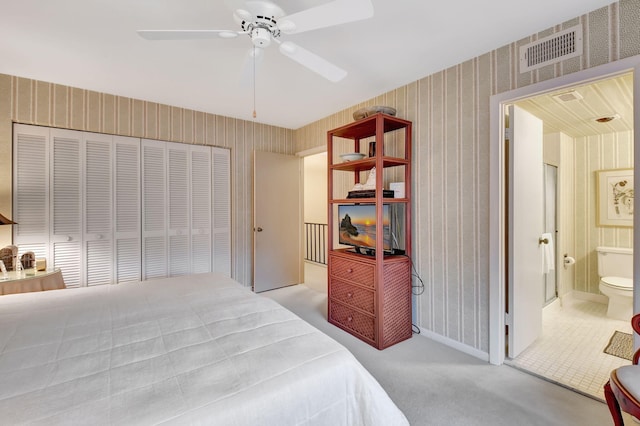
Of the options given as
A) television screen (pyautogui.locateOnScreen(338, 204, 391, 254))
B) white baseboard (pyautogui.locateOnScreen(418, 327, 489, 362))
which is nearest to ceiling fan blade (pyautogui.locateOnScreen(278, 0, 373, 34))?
television screen (pyautogui.locateOnScreen(338, 204, 391, 254))

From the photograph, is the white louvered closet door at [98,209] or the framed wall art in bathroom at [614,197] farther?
the framed wall art in bathroom at [614,197]

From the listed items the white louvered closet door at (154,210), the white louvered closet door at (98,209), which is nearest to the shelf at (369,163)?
the white louvered closet door at (154,210)

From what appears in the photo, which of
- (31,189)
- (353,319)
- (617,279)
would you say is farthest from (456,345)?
(31,189)

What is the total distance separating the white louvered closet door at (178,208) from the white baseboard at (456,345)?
2.92 metres

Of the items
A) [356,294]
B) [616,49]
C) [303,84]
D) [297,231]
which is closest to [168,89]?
[303,84]

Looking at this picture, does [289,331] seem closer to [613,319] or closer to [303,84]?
[303,84]

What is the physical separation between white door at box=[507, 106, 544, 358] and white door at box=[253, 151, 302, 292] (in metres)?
2.92

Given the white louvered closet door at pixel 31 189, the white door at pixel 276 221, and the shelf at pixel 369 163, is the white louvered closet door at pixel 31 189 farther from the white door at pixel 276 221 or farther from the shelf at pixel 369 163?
the shelf at pixel 369 163

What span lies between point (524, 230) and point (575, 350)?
115cm

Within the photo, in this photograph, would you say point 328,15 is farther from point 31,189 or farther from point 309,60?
point 31,189

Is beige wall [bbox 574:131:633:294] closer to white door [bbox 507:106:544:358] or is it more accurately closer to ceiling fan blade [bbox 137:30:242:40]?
white door [bbox 507:106:544:358]

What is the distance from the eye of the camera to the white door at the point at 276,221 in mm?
4047

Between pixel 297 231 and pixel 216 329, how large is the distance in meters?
3.11

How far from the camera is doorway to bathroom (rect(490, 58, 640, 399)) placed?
227cm
